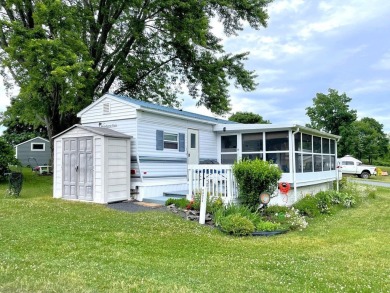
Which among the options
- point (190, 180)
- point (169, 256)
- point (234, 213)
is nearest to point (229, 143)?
point (190, 180)

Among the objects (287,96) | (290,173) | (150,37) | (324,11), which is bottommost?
(290,173)

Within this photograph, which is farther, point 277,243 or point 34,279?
point 277,243

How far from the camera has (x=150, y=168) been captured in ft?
35.0

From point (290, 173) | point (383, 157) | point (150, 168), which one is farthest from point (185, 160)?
point (383, 157)

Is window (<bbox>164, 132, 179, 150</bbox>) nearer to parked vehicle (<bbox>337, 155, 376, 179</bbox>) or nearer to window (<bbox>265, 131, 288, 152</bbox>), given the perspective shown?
window (<bbox>265, 131, 288, 152</bbox>)

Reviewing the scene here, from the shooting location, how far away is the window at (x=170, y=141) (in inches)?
450

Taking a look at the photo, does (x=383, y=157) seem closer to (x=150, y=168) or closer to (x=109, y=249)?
(x=150, y=168)

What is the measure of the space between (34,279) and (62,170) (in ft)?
23.8

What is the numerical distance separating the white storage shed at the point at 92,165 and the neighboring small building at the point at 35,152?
67.3 ft

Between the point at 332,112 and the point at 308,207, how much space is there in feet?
106

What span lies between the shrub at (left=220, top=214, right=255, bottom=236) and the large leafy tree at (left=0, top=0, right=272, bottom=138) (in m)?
8.59

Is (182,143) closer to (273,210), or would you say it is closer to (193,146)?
(193,146)

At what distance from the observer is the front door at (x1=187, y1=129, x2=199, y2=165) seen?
1241cm

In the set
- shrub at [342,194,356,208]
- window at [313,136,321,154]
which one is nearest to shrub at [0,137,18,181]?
window at [313,136,321,154]
